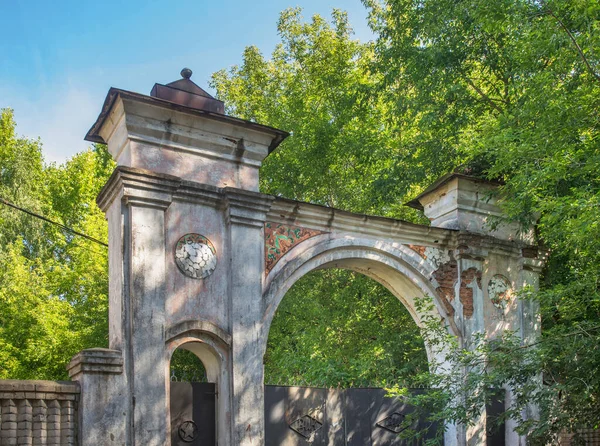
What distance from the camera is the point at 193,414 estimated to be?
23.9 feet

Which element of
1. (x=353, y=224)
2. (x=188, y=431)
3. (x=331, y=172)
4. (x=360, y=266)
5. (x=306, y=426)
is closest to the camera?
(x=188, y=431)

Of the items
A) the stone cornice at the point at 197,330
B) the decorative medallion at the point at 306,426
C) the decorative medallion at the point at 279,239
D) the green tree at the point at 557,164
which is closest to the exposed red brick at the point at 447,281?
the green tree at the point at 557,164

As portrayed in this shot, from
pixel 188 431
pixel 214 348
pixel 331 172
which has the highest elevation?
pixel 331 172

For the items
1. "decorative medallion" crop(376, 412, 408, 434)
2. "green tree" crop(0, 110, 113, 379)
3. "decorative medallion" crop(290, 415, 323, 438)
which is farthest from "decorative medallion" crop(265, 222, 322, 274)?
"green tree" crop(0, 110, 113, 379)

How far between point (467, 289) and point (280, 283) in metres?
3.00

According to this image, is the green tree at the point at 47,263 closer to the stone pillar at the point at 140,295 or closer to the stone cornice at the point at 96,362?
the stone pillar at the point at 140,295

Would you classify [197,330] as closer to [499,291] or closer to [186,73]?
[186,73]

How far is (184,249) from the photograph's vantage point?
752 centimetres

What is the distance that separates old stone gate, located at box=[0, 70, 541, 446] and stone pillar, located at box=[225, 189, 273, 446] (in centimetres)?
1

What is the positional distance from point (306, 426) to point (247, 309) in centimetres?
156

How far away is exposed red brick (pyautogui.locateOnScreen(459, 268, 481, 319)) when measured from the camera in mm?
9562

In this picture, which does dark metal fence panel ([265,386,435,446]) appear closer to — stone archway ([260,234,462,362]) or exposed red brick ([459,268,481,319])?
stone archway ([260,234,462,362])

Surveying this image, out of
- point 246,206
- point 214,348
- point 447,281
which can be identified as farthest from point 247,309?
point 447,281

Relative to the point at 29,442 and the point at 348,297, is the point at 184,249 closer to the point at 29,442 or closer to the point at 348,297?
the point at 29,442
